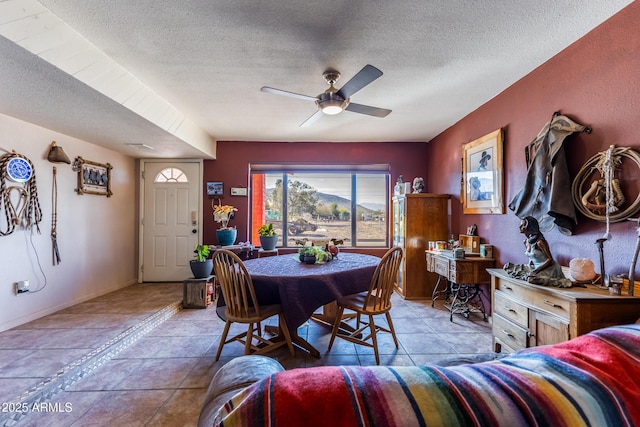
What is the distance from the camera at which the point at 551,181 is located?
2.14 metres

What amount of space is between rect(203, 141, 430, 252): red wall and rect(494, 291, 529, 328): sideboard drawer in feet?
9.41

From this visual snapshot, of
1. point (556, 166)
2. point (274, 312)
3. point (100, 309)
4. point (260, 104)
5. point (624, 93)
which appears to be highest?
point (260, 104)

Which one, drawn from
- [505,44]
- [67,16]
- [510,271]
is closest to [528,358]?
[510,271]

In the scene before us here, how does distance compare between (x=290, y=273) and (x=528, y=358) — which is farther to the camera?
(x=290, y=273)

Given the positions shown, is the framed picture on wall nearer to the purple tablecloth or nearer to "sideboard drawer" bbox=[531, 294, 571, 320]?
"sideboard drawer" bbox=[531, 294, 571, 320]

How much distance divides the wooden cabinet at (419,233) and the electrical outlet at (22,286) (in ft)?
14.9

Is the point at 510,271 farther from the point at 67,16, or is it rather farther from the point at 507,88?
the point at 67,16

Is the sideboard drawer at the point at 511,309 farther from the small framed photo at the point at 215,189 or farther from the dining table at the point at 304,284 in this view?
the small framed photo at the point at 215,189

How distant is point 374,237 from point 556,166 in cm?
316

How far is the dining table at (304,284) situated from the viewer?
2172 mm

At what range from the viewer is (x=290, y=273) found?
7.61 ft

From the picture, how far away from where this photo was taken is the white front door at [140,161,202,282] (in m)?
4.81

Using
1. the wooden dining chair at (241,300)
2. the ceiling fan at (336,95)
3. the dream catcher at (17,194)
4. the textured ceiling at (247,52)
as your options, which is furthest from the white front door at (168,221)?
the ceiling fan at (336,95)

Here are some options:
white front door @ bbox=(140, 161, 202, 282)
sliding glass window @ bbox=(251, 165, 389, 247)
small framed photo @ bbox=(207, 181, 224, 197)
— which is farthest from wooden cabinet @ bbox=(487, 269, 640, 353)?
white front door @ bbox=(140, 161, 202, 282)
